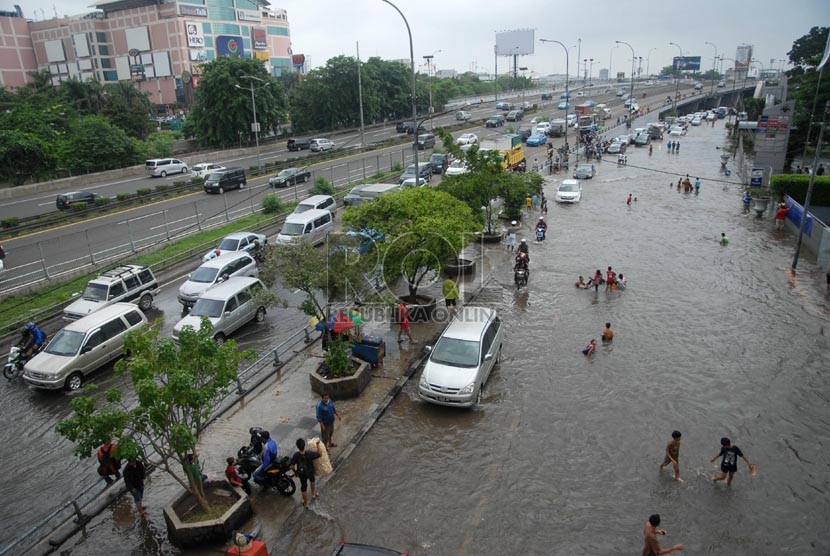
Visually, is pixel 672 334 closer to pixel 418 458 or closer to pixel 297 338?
pixel 418 458

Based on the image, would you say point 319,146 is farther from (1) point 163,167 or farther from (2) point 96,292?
(2) point 96,292

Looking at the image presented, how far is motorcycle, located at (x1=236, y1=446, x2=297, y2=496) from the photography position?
1021 centimetres

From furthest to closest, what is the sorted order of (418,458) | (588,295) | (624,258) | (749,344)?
1. (624,258)
2. (588,295)
3. (749,344)
4. (418,458)

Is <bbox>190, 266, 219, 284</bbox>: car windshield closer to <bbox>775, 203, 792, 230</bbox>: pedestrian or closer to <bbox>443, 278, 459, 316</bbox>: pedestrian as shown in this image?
<bbox>443, 278, 459, 316</bbox>: pedestrian

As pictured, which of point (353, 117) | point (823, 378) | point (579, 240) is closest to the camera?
point (823, 378)

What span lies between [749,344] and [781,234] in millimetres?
16346

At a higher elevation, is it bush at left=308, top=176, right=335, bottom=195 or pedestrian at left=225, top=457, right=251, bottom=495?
bush at left=308, top=176, right=335, bottom=195

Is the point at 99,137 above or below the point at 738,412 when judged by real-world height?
above

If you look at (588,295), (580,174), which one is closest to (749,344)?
(588,295)

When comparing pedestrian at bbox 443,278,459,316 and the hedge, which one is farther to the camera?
the hedge

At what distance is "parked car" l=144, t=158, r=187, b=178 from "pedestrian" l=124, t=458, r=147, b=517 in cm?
4218

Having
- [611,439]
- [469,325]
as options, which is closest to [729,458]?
[611,439]

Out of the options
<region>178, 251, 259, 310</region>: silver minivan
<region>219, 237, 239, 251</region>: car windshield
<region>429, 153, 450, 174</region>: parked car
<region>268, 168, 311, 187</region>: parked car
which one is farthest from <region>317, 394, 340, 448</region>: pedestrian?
<region>429, 153, 450, 174</region>: parked car

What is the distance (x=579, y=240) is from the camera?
93.6 ft
